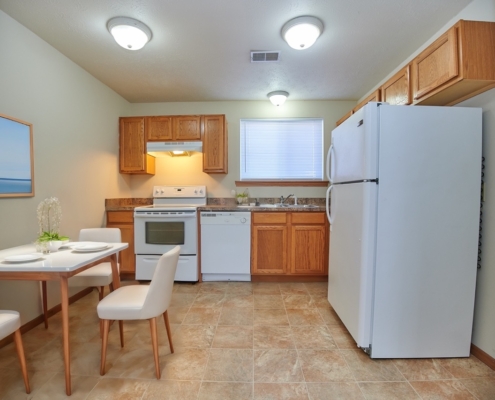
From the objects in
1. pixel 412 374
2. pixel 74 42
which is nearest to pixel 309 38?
pixel 74 42

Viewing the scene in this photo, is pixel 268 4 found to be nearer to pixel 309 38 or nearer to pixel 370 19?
pixel 309 38

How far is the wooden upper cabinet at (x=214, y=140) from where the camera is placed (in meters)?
3.27

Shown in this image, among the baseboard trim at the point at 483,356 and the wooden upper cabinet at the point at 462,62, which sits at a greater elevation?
the wooden upper cabinet at the point at 462,62

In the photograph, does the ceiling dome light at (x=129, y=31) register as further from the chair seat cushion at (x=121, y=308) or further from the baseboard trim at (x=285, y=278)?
the baseboard trim at (x=285, y=278)

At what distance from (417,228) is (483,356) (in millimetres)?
979

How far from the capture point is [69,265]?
51.0 inches

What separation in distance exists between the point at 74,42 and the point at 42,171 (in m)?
1.19

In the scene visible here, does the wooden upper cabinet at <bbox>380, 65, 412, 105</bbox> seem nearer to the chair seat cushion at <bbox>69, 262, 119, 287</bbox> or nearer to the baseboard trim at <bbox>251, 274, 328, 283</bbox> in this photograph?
the baseboard trim at <bbox>251, 274, 328, 283</bbox>

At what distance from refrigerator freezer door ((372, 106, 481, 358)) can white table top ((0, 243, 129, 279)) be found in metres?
1.83

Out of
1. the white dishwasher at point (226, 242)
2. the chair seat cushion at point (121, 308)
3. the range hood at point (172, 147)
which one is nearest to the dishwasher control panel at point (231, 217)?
the white dishwasher at point (226, 242)

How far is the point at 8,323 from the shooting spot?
47.9 inches

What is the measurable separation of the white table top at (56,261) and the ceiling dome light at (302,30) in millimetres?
2104

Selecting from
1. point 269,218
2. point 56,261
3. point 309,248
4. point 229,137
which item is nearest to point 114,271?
point 56,261

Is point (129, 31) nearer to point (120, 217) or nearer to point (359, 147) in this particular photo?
point (359, 147)
